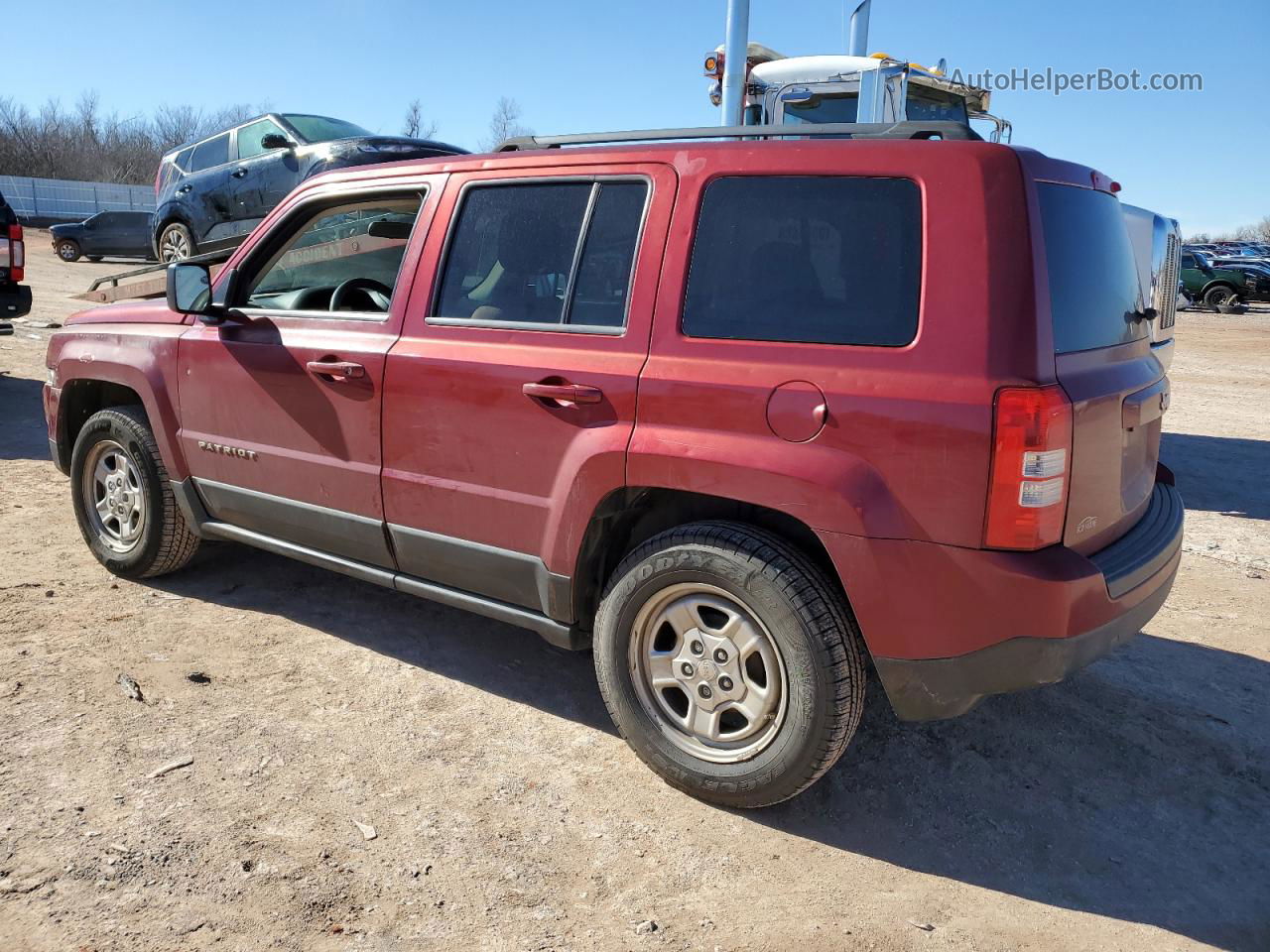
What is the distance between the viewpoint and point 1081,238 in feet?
9.34

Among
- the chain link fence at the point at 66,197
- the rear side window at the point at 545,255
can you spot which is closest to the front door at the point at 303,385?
the rear side window at the point at 545,255

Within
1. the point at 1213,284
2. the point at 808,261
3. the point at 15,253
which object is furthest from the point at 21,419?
the point at 1213,284

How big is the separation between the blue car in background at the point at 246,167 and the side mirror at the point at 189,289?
578 cm

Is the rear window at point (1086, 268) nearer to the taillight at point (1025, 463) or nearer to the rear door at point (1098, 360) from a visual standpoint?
the rear door at point (1098, 360)

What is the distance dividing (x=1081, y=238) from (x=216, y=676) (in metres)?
3.36

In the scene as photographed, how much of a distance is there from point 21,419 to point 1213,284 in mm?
29477

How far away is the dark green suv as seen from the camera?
27844 millimetres

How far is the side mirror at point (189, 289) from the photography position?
4.00 meters

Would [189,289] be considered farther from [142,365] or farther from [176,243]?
[176,243]

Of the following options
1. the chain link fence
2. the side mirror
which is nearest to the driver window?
the side mirror

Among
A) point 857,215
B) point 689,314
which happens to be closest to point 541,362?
point 689,314

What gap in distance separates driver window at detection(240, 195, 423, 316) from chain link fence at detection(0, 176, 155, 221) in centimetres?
4012

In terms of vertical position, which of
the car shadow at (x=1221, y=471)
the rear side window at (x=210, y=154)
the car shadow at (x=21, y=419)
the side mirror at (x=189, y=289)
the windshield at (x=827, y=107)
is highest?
the windshield at (x=827, y=107)

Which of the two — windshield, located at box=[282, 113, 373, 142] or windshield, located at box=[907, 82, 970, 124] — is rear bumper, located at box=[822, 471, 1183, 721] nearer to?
windshield, located at box=[907, 82, 970, 124]
